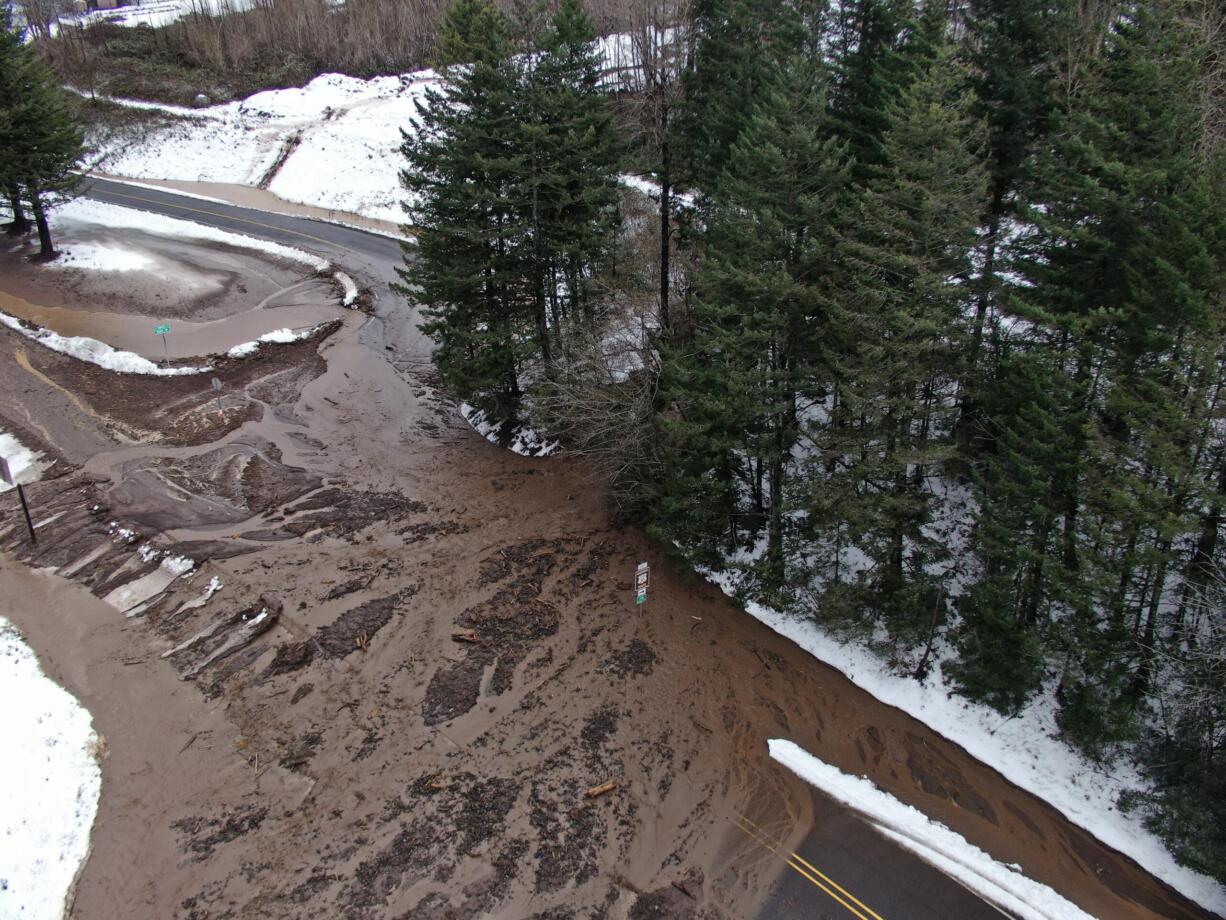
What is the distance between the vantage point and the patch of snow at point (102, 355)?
28.6 meters

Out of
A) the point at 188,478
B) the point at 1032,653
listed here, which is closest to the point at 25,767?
the point at 188,478

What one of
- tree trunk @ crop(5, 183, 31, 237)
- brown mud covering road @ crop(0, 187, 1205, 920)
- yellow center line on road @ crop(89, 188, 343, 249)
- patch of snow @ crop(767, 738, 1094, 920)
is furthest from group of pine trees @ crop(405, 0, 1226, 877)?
tree trunk @ crop(5, 183, 31, 237)

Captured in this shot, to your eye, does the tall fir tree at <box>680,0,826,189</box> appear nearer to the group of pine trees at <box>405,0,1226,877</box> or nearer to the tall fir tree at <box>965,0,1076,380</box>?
the group of pine trees at <box>405,0,1226,877</box>

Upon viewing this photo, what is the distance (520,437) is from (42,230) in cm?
2639

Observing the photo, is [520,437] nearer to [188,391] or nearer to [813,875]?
[188,391]

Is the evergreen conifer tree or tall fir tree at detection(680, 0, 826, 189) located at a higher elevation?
tall fir tree at detection(680, 0, 826, 189)

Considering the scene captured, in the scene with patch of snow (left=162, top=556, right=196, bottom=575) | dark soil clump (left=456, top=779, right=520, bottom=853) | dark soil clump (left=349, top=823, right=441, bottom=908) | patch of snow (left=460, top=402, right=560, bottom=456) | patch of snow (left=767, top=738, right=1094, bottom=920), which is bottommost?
patch of snow (left=767, top=738, right=1094, bottom=920)

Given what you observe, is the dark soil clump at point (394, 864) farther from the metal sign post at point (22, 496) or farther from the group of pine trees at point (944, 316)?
the metal sign post at point (22, 496)

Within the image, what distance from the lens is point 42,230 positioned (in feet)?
116

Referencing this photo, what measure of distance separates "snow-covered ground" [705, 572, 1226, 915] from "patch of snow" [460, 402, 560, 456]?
36.2 ft

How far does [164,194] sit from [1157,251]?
51102mm

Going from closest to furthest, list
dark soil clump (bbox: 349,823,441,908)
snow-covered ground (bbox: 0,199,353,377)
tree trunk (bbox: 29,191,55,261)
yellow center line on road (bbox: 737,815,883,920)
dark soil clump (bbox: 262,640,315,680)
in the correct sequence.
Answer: dark soil clump (bbox: 349,823,441,908)
yellow center line on road (bbox: 737,815,883,920)
dark soil clump (bbox: 262,640,315,680)
snow-covered ground (bbox: 0,199,353,377)
tree trunk (bbox: 29,191,55,261)

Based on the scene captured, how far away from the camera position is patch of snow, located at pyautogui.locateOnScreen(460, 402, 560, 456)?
89.6 ft

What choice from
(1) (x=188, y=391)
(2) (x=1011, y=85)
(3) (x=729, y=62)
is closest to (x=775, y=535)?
(2) (x=1011, y=85)
